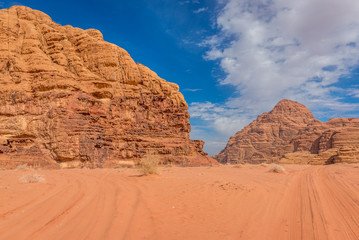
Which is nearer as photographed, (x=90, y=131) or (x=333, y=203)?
(x=333, y=203)

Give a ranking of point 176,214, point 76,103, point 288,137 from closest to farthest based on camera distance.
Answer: point 176,214, point 76,103, point 288,137

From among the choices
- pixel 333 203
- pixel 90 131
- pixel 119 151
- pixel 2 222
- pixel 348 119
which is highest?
pixel 348 119

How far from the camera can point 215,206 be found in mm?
5832

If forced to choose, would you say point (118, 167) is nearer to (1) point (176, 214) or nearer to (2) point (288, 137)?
(1) point (176, 214)

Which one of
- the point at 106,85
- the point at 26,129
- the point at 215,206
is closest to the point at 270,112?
the point at 106,85

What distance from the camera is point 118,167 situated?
91.7 ft

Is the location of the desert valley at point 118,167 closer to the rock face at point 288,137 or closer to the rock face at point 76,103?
the rock face at point 76,103

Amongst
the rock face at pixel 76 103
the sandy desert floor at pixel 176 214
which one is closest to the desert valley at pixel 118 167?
the sandy desert floor at pixel 176 214

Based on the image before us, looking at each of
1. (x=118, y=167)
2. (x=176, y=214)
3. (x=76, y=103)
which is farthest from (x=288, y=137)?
(x=176, y=214)

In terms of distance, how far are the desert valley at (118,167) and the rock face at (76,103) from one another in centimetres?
16

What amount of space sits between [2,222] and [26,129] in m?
27.2

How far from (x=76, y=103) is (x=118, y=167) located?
32.4ft

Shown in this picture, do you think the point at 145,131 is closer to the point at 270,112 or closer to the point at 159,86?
the point at 159,86

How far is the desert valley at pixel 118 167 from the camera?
14.5 feet
